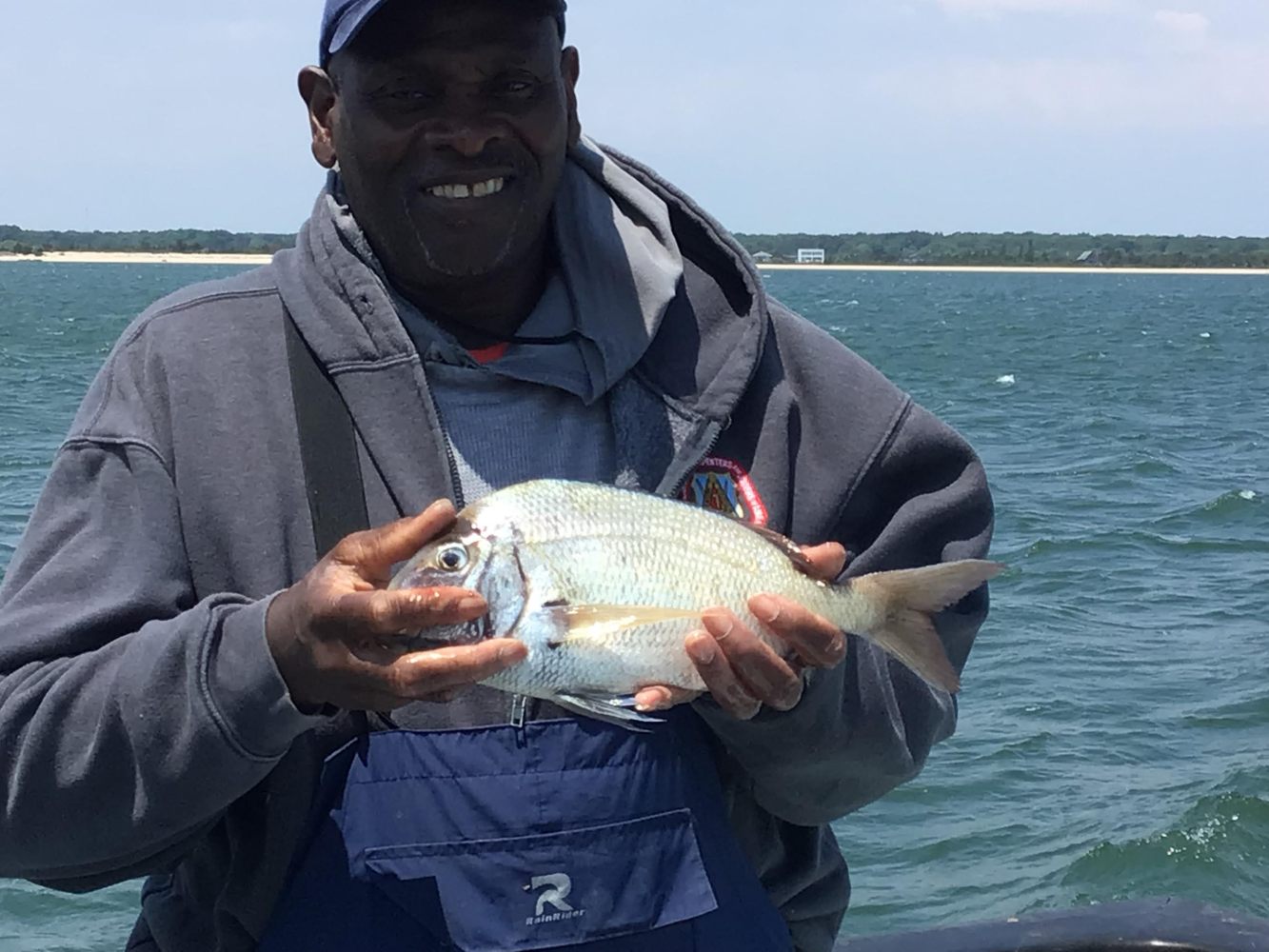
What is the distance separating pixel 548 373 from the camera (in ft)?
9.34

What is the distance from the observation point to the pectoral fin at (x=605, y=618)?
100 inches

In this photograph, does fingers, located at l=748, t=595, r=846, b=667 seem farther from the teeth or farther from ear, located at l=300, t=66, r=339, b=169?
ear, located at l=300, t=66, r=339, b=169

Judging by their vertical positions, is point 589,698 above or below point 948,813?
above

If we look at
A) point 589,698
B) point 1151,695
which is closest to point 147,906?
point 589,698

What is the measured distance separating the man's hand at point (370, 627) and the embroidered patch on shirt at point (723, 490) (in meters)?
0.69

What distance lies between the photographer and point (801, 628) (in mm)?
2479

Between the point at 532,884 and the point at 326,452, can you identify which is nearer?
the point at 532,884

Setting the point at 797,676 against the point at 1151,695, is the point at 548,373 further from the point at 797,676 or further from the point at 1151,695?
the point at 1151,695

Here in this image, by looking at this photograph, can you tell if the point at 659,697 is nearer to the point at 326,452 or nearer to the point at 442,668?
the point at 442,668

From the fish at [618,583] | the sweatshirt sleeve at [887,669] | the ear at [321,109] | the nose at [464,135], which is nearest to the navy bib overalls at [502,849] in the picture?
the fish at [618,583]

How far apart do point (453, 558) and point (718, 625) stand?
1.35 ft

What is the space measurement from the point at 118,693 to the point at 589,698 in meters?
0.71

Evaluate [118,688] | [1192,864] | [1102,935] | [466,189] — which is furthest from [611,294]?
[1192,864]

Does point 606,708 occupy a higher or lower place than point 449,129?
lower
